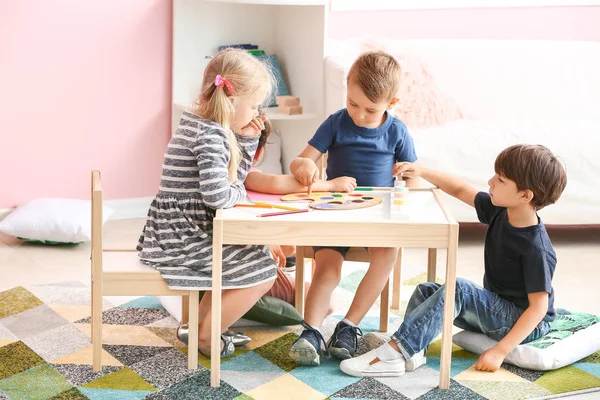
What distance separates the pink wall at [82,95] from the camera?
2.99 m

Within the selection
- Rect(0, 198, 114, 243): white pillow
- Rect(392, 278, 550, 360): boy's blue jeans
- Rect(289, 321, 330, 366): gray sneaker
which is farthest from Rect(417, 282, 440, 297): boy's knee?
Rect(0, 198, 114, 243): white pillow

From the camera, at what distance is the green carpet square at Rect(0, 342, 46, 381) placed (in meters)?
1.83

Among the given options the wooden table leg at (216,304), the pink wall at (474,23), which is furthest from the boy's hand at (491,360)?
the pink wall at (474,23)

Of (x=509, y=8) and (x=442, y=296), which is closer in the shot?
(x=442, y=296)

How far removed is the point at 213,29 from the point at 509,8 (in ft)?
4.32

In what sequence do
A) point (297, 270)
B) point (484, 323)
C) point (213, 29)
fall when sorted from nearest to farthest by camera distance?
point (484, 323), point (297, 270), point (213, 29)

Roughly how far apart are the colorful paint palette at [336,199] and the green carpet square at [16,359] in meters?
0.67

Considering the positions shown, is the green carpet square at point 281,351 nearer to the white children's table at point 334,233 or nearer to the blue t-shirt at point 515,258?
the white children's table at point 334,233

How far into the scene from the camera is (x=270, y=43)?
340cm

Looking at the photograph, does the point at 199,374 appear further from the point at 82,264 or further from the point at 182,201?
the point at 82,264

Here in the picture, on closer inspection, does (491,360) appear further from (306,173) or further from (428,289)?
(306,173)

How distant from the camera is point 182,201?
72.4 inches

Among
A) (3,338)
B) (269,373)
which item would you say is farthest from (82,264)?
(269,373)

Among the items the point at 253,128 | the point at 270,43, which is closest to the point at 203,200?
the point at 253,128
